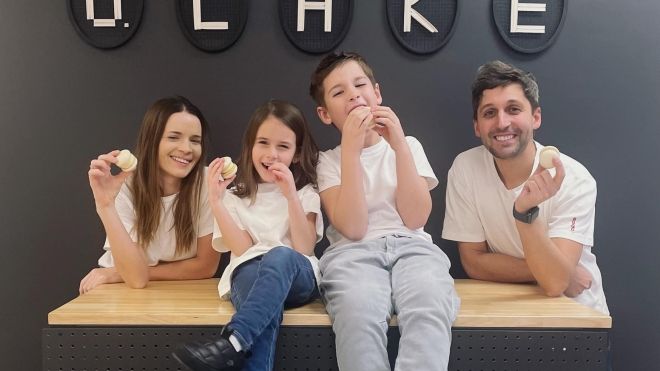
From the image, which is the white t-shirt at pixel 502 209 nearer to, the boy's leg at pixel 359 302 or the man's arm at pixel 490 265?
the man's arm at pixel 490 265

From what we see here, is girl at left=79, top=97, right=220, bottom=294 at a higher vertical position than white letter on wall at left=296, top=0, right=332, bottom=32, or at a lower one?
lower

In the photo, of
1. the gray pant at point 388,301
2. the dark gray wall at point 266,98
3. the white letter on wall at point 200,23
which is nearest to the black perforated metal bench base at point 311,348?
the gray pant at point 388,301

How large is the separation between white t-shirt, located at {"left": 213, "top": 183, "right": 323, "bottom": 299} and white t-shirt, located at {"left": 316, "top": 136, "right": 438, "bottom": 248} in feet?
0.26

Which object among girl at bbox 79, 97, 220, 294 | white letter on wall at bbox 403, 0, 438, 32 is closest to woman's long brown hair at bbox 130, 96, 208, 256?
girl at bbox 79, 97, 220, 294

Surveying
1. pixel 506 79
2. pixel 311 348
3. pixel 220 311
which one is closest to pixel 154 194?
pixel 220 311

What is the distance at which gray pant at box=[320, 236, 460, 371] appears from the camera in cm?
148

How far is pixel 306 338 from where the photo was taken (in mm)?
1658

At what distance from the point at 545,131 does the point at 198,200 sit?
1438 mm

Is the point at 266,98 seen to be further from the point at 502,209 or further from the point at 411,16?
the point at 502,209

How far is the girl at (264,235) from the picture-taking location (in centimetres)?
149

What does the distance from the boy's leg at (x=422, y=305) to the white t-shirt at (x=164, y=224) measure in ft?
2.32

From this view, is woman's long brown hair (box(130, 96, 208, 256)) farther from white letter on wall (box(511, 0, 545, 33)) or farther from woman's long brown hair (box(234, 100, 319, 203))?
white letter on wall (box(511, 0, 545, 33))

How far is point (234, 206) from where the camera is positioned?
6.46 ft

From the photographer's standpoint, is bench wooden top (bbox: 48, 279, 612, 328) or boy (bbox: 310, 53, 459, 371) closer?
boy (bbox: 310, 53, 459, 371)
